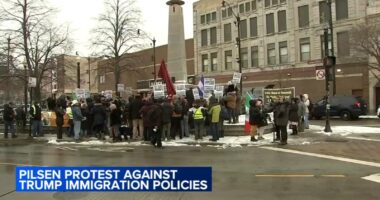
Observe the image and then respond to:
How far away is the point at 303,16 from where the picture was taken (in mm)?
Answer: 52062

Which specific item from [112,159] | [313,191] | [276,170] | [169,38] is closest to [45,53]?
[169,38]

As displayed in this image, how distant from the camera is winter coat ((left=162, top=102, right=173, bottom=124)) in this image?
19141 millimetres

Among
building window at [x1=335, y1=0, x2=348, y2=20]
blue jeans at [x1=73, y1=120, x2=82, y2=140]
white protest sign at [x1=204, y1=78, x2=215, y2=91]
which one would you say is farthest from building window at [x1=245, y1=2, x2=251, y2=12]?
blue jeans at [x1=73, y1=120, x2=82, y2=140]

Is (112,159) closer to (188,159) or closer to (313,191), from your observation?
(188,159)

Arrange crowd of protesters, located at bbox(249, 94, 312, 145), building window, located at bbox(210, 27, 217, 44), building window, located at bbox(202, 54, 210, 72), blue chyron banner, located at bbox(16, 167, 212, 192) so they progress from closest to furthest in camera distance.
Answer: blue chyron banner, located at bbox(16, 167, 212, 192), crowd of protesters, located at bbox(249, 94, 312, 145), building window, located at bbox(210, 27, 217, 44), building window, located at bbox(202, 54, 210, 72)

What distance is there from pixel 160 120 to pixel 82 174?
45.4ft

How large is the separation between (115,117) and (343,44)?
109ft

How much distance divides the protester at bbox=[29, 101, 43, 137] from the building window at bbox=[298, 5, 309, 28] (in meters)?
34.7

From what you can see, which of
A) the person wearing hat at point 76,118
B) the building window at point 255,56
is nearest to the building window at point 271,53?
the building window at point 255,56

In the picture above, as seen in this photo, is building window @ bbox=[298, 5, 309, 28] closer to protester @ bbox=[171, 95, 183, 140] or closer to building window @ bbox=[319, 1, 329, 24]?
building window @ bbox=[319, 1, 329, 24]

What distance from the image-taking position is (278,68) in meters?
54.8

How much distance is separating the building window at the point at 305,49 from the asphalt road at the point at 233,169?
35.2 metres

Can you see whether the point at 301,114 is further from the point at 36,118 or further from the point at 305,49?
the point at 305,49

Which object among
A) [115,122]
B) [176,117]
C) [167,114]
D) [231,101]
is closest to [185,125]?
[176,117]
